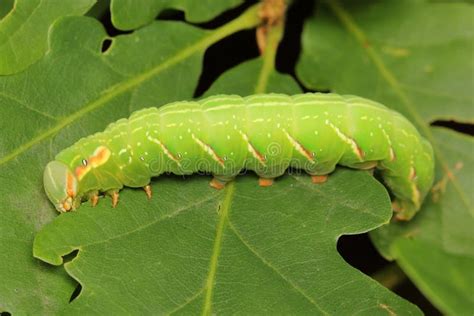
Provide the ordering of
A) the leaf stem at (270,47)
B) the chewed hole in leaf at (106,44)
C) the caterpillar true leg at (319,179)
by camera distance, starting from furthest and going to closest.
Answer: the leaf stem at (270,47) → the chewed hole in leaf at (106,44) → the caterpillar true leg at (319,179)

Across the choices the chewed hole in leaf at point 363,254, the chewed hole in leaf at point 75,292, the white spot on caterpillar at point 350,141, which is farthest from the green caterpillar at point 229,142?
the chewed hole in leaf at point 363,254

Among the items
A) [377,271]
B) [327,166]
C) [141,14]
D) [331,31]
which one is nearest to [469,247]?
[377,271]

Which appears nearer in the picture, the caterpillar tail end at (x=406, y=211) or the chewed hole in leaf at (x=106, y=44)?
the chewed hole in leaf at (x=106, y=44)

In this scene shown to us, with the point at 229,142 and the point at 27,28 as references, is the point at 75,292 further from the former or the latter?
the point at 27,28

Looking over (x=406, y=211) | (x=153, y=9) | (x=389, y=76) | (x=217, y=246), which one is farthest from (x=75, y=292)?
(x=389, y=76)

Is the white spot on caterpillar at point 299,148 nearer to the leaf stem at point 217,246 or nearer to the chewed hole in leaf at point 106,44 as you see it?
the leaf stem at point 217,246

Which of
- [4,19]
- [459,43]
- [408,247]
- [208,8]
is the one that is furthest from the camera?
[459,43]

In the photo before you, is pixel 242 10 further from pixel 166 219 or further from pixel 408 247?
pixel 408 247
